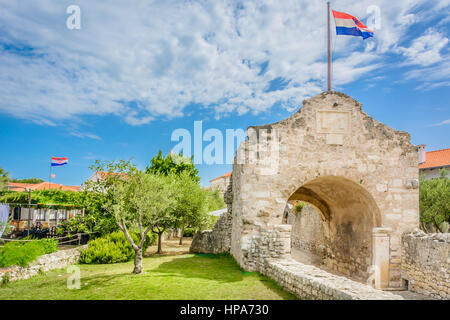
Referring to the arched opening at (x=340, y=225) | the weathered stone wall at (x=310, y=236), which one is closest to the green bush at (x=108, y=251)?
the arched opening at (x=340, y=225)

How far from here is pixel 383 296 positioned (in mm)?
5996

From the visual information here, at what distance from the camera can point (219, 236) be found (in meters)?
16.7

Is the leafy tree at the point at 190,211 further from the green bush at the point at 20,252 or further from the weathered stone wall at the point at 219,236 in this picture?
the green bush at the point at 20,252

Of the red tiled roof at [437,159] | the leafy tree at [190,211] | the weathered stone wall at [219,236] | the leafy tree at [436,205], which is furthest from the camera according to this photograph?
the red tiled roof at [437,159]

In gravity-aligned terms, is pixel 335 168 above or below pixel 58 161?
below

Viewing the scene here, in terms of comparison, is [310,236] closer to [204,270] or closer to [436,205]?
[436,205]

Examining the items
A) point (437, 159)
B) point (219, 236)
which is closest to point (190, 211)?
point (219, 236)

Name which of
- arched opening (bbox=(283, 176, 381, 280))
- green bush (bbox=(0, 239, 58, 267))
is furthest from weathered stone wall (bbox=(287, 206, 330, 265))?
green bush (bbox=(0, 239, 58, 267))

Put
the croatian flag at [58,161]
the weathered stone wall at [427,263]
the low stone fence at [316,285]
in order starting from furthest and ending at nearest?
1. the croatian flag at [58,161]
2. the weathered stone wall at [427,263]
3. the low stone fence at [316,285]

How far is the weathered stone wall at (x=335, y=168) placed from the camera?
11.3m

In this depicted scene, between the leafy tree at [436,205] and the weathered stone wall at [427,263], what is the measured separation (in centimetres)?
1195

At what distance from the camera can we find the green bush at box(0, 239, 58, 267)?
408 inches

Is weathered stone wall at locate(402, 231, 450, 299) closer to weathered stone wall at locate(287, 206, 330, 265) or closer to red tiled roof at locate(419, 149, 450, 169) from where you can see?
weathered stone wall at locate(287, 206, 330, 265)

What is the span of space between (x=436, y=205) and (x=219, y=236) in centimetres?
1512
